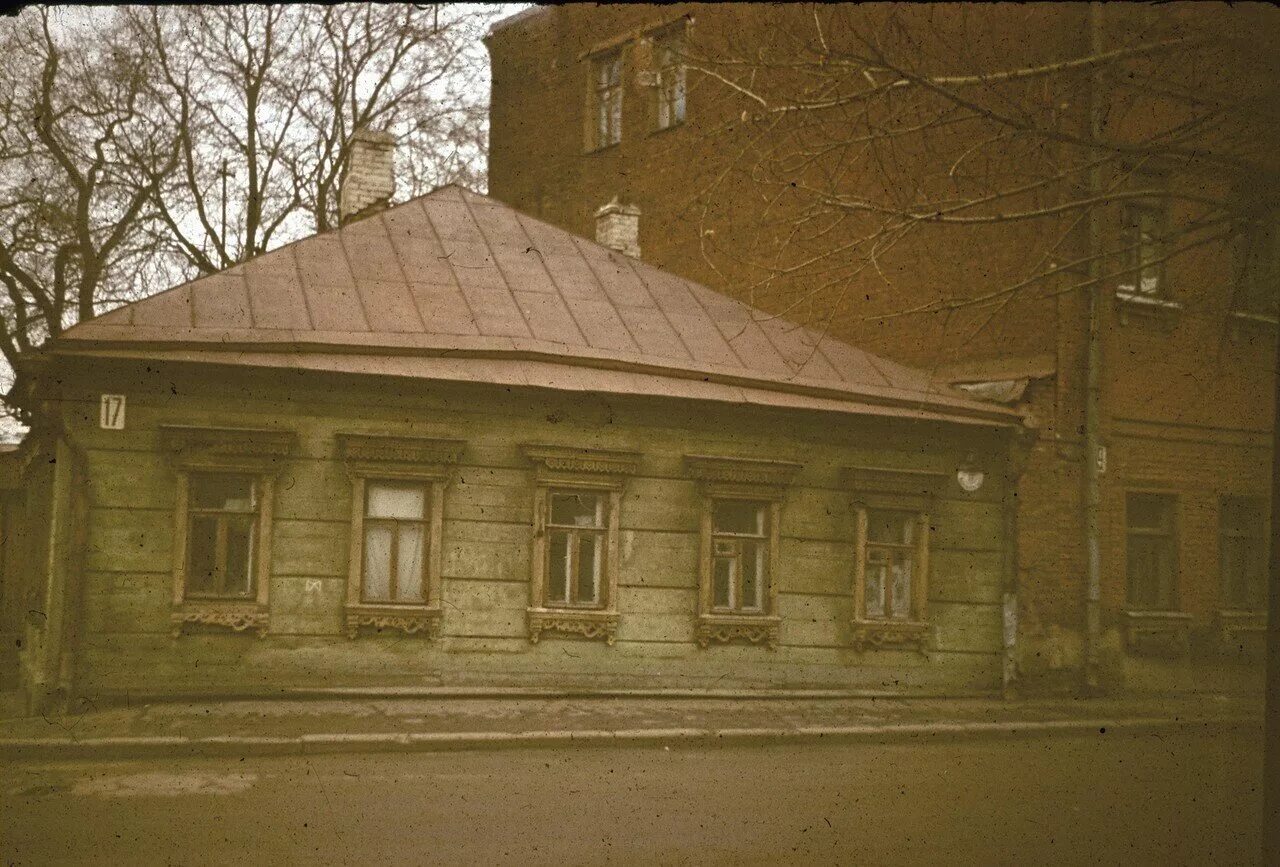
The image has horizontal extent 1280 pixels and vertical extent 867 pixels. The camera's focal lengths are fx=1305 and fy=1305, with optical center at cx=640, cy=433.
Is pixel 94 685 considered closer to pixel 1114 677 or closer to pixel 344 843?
pixel 344 843

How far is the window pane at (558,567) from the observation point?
45.1ft

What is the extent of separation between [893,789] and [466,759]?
3346 millimetres

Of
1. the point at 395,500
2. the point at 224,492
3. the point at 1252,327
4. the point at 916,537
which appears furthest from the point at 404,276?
the point at 1252,327

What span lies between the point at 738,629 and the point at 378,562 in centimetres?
397

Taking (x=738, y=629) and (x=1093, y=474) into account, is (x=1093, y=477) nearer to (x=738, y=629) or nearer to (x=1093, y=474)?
(x=1093, y=474)

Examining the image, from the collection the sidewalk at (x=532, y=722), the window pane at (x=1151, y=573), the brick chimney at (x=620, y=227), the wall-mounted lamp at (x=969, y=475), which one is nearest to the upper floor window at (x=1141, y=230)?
the window pane at (x=1151, y=573)

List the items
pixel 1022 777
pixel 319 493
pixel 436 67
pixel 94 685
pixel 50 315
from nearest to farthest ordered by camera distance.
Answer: pixel 1022 777, pixel 94 685, pixel 319 493, pixel 50 315, pixel 436 67

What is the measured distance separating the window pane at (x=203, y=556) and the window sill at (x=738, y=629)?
5052 mm

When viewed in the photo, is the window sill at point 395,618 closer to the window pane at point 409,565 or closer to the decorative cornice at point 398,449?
the window pane at point 409,565

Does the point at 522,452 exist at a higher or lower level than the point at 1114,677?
higher

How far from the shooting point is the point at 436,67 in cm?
2522

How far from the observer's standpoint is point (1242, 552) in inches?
714

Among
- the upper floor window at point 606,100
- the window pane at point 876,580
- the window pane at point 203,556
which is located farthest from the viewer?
the upper floor window at point 606,100

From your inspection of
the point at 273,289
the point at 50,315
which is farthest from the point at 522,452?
the point at 50,315
